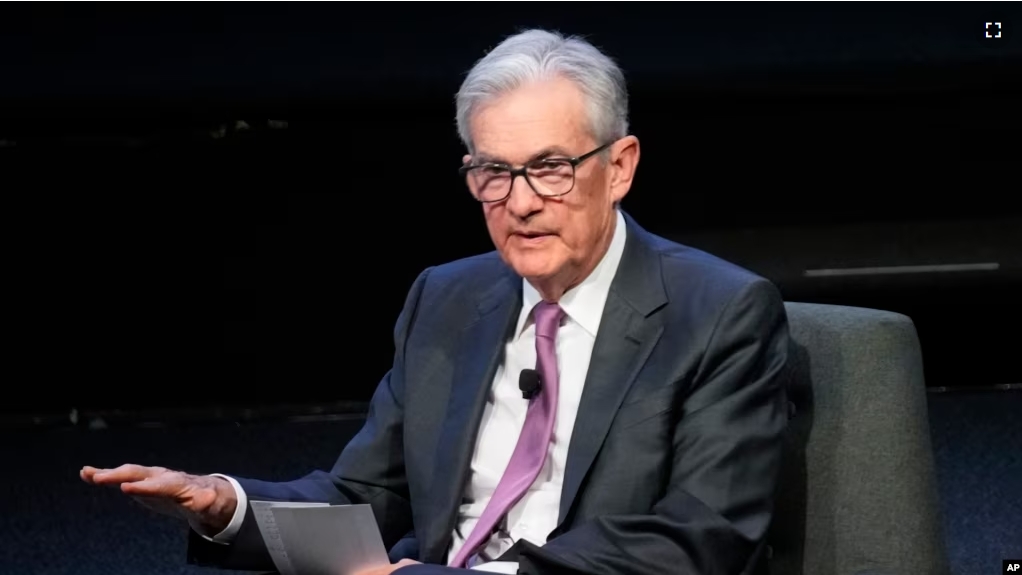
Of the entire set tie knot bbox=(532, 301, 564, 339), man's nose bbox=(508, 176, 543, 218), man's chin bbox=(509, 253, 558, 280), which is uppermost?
man's nose bbox=(508, 176, 543, 218)

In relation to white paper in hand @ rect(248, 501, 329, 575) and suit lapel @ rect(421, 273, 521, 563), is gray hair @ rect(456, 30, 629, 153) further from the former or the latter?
white paper in hand @ rect(248, 501, 329, 575)

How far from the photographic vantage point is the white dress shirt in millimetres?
2342

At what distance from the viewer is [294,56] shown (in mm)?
4930

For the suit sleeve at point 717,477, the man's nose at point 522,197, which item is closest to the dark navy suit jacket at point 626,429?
the suit sleeve at point 717,477

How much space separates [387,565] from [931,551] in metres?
0.79

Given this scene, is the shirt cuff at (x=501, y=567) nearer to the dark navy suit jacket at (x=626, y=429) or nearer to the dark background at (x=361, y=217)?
the dark navy suit jacket at (x=626, y=429)

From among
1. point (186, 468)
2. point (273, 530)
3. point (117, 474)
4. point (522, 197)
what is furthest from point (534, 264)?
point (186, 468)

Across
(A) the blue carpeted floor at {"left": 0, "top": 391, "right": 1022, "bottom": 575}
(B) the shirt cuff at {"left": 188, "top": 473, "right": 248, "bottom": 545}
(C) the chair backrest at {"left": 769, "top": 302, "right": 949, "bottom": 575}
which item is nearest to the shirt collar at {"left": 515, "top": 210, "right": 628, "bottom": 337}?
(C) the chair backrest at {"left": 769, "top": 302, "right": 949, "bottom": 575}

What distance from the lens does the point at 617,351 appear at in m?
2.32

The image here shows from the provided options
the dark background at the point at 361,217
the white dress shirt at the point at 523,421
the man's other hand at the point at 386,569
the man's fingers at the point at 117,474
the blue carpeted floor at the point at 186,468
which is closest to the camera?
the man's fingers at the point at 117,474

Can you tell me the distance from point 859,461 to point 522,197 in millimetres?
635

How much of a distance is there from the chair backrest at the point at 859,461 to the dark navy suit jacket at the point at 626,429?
13cm

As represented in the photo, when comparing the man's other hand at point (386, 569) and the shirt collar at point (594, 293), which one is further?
the shirt collar at point (594, 293)

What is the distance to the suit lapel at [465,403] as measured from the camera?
7.80 ft
